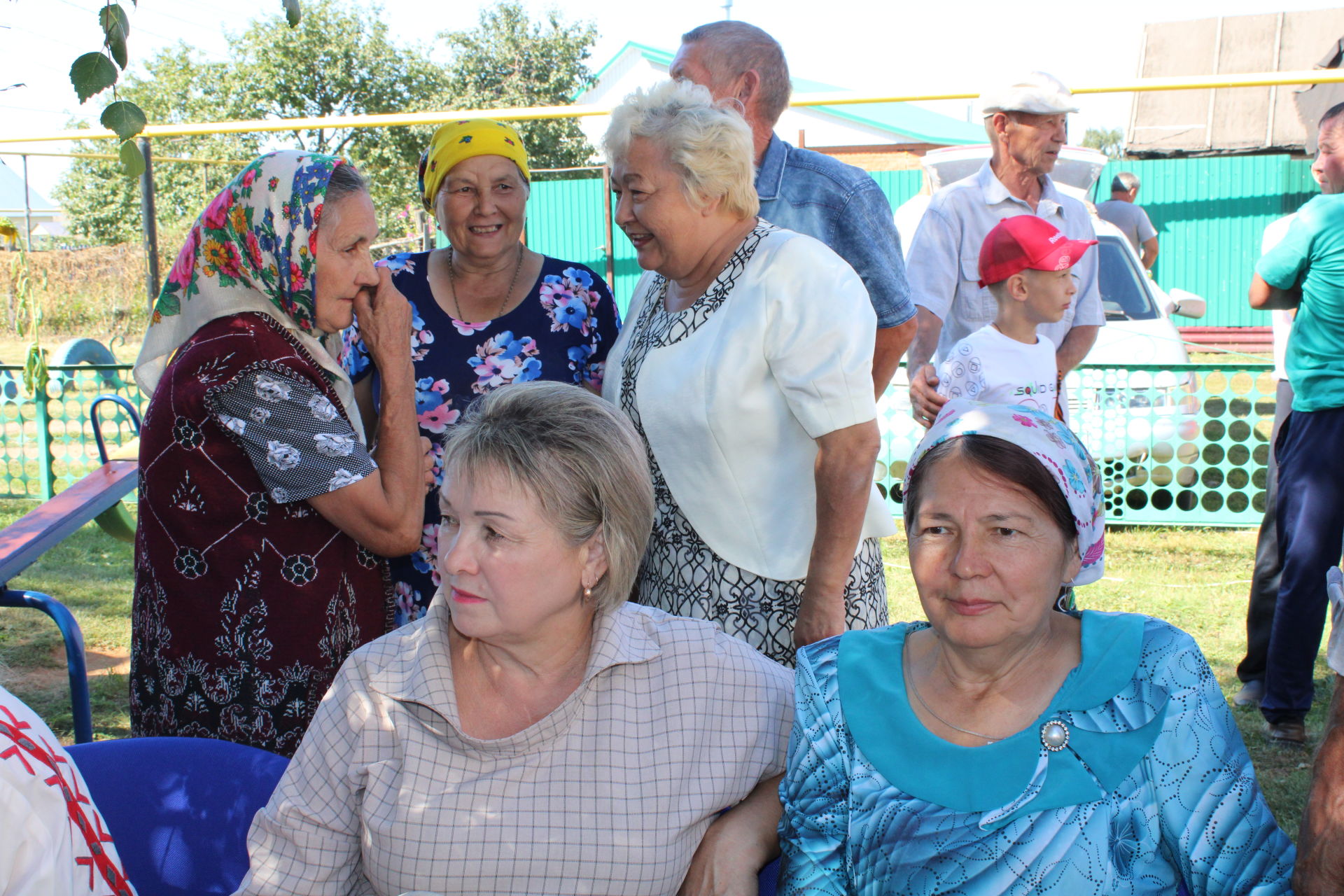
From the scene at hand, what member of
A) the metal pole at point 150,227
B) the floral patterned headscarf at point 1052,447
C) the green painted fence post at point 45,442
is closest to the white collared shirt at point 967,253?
the floral patterned headscarf at point 1052,447

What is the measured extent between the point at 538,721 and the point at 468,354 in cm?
138

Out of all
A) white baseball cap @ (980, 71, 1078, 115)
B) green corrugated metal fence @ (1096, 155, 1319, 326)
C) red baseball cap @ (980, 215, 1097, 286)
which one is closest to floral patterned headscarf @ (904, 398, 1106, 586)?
red baseball cap @ (980, 215, 1097, 286)

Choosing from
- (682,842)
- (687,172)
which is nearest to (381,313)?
(687,172)

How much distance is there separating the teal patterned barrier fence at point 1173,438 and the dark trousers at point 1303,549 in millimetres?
3135

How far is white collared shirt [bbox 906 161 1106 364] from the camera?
3.77 meters

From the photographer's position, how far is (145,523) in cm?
224

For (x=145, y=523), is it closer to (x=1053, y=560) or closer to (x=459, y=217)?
(x=459, y=217)

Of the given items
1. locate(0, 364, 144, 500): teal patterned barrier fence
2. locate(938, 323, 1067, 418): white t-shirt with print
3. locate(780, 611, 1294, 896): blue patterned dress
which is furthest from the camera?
locate(0, 364, 144, 500): teal patterned barrier fence

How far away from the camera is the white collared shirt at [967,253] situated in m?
3.77

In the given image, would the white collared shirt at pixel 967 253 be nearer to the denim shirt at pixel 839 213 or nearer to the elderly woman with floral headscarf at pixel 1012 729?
the denim shirt at pixel 839 213

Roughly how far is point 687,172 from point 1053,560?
1164 millimetres

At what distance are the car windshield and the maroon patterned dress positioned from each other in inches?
279

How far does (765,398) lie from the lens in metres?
A: 2.33

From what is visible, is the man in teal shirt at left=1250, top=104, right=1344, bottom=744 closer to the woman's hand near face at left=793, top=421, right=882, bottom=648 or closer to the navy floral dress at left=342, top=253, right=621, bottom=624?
the woman's hand near face at left=793, top=421, right=882, bottom=648
